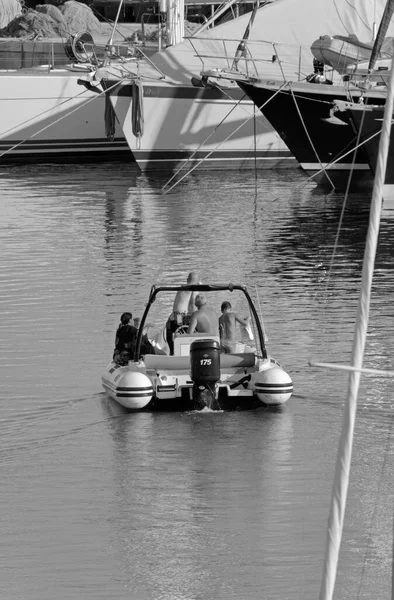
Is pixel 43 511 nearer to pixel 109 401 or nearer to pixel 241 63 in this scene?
pixel 109 401

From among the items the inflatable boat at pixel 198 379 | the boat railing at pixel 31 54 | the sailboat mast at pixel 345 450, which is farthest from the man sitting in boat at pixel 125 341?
the boat railing at pixel 31 54

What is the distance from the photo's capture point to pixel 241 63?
4972 cm

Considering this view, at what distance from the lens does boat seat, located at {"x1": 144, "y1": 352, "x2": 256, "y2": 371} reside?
17328 millimetres

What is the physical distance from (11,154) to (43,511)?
4472 cm

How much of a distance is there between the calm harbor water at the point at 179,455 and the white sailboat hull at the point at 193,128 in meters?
19.5

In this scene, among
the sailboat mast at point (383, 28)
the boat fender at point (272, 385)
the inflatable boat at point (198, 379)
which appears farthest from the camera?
the sailboat mast at point (383, 28)

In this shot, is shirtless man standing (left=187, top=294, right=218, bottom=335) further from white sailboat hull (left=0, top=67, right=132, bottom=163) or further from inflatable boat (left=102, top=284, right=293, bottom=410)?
white sailboat hull (left=0, top=67, right=132, bottom=163)

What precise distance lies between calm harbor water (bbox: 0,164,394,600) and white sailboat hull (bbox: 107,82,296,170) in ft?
63.8

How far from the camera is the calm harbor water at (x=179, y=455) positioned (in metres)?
12.2

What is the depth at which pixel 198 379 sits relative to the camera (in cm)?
1661

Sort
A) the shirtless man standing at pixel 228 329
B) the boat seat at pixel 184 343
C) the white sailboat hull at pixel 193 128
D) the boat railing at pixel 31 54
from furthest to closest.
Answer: the boat railing at pixel 31 54 → the white sailboat hull at pixel 193 128 → the shirtless man standing at pixel 228 329 → the boat seat at pixel 184 343

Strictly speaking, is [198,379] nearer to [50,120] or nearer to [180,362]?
[180,362]

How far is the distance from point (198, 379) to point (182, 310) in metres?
2.92

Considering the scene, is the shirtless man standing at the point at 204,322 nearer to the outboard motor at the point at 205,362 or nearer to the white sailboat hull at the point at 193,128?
the outboard motor at the point at 205,362
